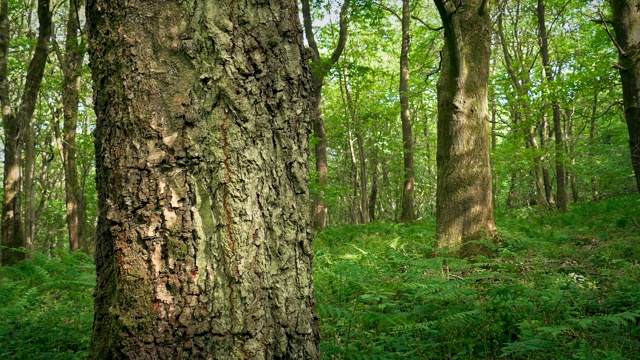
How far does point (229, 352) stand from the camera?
1.84m

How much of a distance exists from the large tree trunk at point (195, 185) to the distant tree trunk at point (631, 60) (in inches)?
288

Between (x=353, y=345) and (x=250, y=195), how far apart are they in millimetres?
1987

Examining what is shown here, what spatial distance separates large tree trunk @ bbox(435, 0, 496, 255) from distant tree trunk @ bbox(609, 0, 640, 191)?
98.5 inches

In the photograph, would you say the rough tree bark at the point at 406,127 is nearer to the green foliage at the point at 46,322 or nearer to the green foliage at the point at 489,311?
the green foliage at the point at 489,311

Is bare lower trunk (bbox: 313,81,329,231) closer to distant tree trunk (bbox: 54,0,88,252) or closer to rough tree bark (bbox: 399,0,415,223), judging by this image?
rough tree bark (bbox: 399,0,415,223)

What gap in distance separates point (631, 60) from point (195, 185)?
25.6 ft

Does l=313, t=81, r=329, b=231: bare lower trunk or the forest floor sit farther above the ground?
l=313, t=81, r=329, b=231: bare lower trunk

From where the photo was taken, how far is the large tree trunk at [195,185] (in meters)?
1.83

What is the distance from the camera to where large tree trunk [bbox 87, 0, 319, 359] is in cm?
183

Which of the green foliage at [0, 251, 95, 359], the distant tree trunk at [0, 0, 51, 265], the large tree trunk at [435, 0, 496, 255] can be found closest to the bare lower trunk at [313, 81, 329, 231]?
the distant tree trunk at [0, 0, 51, 265]

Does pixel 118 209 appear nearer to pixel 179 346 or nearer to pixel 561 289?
pixel 179 346

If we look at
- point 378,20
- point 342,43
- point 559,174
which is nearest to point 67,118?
point 342,43

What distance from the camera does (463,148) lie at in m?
6.56

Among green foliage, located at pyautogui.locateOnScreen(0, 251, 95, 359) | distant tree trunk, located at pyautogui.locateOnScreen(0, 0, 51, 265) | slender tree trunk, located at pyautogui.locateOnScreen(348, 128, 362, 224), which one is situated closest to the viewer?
green foliage, located at pyautogui.locateOnScreen(0, 251, 95, 359)
